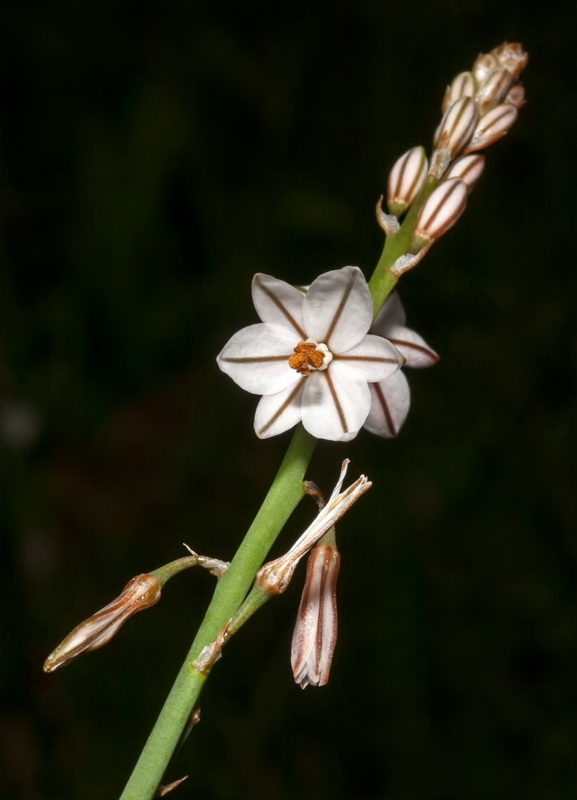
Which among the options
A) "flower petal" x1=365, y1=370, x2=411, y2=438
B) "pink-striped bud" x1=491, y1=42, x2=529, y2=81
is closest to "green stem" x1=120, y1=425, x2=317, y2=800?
"flower petal" x1=365, y1=370, x2=411, y2=438

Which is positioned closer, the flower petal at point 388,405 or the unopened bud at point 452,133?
the unopened bud at point 452,133

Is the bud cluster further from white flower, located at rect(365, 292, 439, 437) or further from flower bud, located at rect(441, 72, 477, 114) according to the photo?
white flower, located at rect(365, 292, 439, 437)

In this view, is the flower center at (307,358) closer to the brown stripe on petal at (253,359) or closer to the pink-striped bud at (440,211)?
the brown stripe on petal at (253,359)

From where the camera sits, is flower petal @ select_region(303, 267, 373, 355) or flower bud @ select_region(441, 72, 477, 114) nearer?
flower petal @ select_region(303, 267, 373, 355)

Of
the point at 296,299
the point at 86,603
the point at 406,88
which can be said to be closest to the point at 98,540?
the point at 86,603

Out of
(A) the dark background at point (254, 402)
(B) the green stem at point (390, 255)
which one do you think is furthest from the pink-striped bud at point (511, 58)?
(A) the dark background at point (254, 402)

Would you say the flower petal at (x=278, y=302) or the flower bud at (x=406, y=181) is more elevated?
the flower bud at (x=406, y=181)
